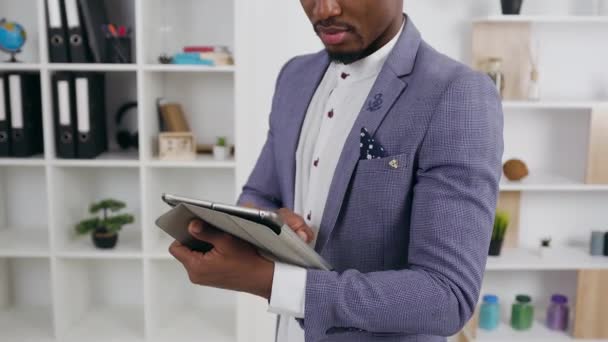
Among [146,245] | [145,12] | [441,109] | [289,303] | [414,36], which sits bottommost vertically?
[146,245]

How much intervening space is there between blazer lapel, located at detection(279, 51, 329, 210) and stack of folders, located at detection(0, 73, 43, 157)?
1385 mm

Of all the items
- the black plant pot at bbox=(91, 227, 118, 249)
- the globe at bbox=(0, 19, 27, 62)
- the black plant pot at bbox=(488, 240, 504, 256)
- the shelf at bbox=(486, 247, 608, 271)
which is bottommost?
the shelf at bbox=(486, 247, 608, 271)

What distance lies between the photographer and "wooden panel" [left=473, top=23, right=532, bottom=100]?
251cm

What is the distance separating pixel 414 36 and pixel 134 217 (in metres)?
1.76

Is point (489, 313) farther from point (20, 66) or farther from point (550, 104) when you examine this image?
point (20, 66)

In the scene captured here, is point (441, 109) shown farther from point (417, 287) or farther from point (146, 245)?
point (146, 245)

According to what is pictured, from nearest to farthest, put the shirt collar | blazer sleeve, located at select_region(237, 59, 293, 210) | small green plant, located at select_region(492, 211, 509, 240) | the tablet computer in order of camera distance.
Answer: the tablet computer, the shirt collar, blazer sleeve, located at select_region(237, 59, 293, 210), small green plant, located at select_region(492, 211, 509, 240)

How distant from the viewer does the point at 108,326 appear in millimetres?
2480

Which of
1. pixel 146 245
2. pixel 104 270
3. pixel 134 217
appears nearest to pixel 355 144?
pixel 146 245

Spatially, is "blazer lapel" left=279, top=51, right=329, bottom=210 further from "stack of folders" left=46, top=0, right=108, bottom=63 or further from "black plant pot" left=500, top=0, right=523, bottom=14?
"black plant pot" left=500, top=0, right=523, bottom=14

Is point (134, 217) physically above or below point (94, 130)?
below

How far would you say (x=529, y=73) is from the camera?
2.56 m

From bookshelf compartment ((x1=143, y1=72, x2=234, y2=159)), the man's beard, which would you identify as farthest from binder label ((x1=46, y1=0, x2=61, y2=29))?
the man's beard

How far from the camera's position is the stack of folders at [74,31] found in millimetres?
2180
